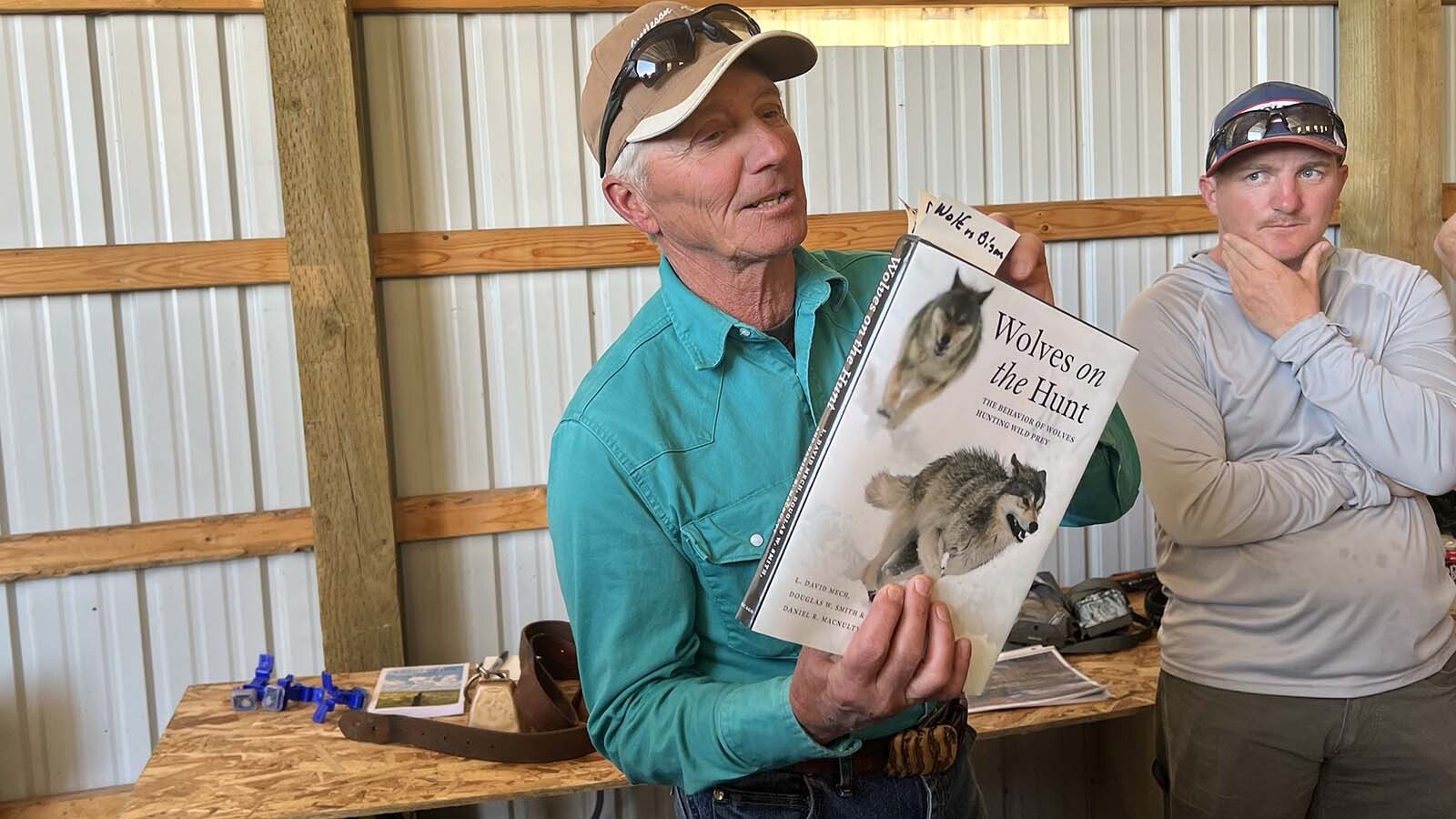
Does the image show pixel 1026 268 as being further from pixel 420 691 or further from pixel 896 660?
pixel 420 691

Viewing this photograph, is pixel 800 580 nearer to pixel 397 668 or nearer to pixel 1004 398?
pixel 1004 398

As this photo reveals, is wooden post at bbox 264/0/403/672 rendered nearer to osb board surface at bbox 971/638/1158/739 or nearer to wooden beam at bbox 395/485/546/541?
wooden beam at bbox 395/485/546/541

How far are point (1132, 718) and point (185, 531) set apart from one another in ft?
8.64

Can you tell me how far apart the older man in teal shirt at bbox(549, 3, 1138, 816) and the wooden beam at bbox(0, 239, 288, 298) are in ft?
6.96

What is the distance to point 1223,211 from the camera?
209 centimetres

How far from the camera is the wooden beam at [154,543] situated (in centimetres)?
314

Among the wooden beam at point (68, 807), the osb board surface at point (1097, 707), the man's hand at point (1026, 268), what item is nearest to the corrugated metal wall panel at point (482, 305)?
the wooden beam at point (68, 807)

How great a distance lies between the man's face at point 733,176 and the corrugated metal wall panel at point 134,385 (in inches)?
90.1

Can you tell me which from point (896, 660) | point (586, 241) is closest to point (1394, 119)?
point (586, 241)

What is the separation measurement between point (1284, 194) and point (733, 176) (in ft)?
3.95

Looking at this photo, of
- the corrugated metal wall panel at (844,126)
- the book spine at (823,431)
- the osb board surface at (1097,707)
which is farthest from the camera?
the corrugated metal wall panel at (844,126)

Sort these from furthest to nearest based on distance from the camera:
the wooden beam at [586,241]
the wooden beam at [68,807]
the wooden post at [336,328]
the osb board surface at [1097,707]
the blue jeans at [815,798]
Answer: the wooden beam at [586,241]
the wooden beam at [68,807]
the wooden post at [336,328]
the osb board surface at [1097,707]
the blue jeans at [815,798]

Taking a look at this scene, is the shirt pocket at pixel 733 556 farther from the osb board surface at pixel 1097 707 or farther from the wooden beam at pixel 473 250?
the wooden beam at pixel 473 250

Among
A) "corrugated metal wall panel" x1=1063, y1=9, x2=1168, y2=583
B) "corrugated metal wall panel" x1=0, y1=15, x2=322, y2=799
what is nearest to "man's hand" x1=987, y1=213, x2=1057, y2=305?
"corrugated metal wall panel" x1=0, y1=15, x2=322, y2=799
